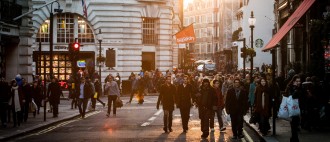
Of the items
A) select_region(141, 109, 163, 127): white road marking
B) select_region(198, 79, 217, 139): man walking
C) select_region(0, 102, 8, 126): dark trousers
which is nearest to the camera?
select_region(198, 79, 217, 139): man walking

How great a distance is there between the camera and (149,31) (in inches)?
2066

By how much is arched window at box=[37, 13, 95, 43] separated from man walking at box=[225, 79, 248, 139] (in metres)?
34.0

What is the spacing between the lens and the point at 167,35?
5291 centimetres

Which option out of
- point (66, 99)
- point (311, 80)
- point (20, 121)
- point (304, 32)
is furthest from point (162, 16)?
point (311, 80)

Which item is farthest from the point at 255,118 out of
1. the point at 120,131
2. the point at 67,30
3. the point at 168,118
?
the point at 67,30

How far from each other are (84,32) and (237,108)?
34.5 m

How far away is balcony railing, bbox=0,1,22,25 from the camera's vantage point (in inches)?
1039

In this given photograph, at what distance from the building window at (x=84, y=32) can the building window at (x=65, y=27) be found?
667mm

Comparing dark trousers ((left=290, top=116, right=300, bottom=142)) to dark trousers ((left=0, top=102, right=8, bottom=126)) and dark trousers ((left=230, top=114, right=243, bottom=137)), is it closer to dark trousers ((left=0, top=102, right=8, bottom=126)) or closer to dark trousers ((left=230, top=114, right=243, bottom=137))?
dark trousers ((left=230, top=114, right=243, bottom=137))

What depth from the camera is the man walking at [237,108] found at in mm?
17031

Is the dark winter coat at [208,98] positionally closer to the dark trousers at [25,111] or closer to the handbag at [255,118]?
the handbag at [255,118]

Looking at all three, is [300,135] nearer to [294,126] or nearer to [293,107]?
[294,126]

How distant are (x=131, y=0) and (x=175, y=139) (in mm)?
35094

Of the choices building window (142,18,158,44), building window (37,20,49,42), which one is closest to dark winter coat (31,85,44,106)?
building window (37,20,49,42)
